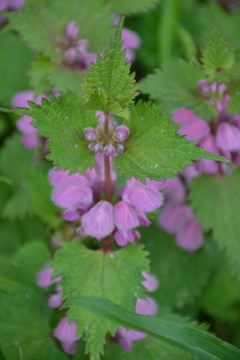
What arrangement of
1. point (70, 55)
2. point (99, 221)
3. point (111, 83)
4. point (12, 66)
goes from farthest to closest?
point (12, 66) < point (70, 55) < point (99, 221) < point (111, 83)

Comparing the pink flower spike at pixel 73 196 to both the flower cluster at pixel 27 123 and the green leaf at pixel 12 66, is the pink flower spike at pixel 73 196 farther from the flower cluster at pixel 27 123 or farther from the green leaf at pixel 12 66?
the green leaf at pixel 12 66

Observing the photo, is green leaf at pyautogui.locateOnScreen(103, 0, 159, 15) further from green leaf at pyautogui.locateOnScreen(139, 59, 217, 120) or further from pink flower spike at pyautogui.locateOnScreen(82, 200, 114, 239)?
pink flower spike at pyautogui.locateOnScreen(82, 200, 114, 239)

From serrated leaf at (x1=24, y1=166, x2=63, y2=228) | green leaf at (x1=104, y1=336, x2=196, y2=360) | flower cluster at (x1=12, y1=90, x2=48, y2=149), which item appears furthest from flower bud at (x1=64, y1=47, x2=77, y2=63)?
green leaf at (x1=104, y1=336, x2=196, y2=360)

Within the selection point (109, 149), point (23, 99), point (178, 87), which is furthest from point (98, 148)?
point (23, 99)

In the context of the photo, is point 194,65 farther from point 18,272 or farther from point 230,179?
point 18,272

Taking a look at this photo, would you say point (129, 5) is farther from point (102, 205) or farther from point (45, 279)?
point (45, 279)

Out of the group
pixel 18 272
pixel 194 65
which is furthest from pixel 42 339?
pixel 194 65
